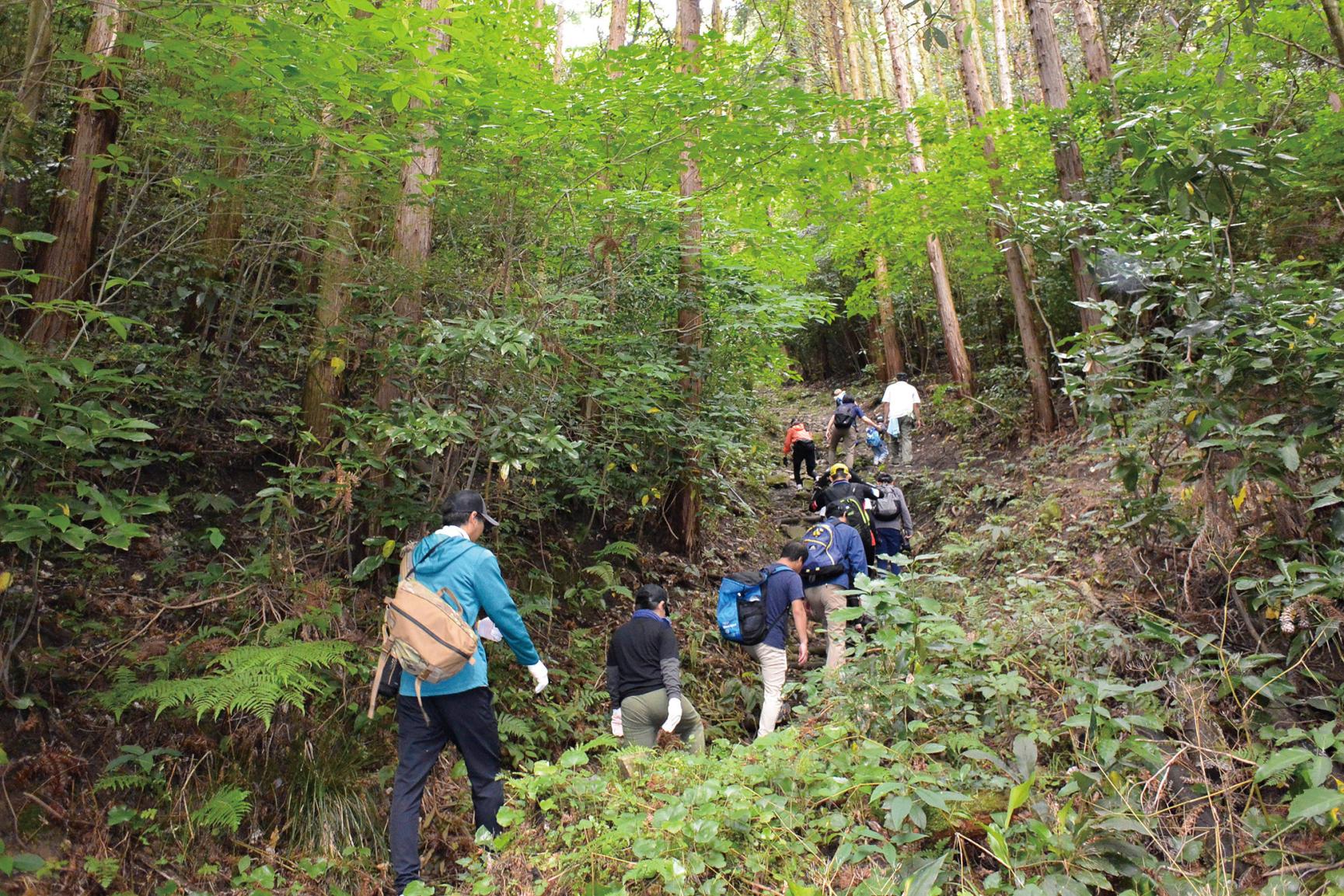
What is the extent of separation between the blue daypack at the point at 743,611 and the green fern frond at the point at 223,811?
11.8ft

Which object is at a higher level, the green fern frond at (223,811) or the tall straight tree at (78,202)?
the tall straight tree at (78,202)

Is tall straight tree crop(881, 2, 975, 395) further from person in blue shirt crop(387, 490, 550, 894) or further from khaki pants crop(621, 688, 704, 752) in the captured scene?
person in blue shirt crop(387, 490, 550, 894)

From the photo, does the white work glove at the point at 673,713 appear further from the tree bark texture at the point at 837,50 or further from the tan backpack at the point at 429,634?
the tree bark texture at the point at 837,50

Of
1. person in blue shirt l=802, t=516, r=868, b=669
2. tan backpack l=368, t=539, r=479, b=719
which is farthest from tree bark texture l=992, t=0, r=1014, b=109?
tan backpack l=368, t=539, r=479, b=719

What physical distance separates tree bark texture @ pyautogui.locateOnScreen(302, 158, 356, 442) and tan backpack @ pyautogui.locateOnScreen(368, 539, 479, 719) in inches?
114

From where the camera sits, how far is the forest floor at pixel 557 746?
3459 millimetres

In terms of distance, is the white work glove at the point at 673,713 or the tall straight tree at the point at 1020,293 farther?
the tall straight tree at the point at 1020,293

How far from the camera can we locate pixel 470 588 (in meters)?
4.25

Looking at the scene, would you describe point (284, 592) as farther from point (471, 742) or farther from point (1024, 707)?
point (1024, 707)

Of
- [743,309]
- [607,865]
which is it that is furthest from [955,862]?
[743,309]

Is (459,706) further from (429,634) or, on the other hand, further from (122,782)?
(122,782)

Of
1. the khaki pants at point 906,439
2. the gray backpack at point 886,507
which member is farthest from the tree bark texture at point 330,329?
the khaki pants at point 906,439

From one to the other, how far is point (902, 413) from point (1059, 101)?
4.96m

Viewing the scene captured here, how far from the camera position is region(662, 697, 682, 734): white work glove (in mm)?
5375
